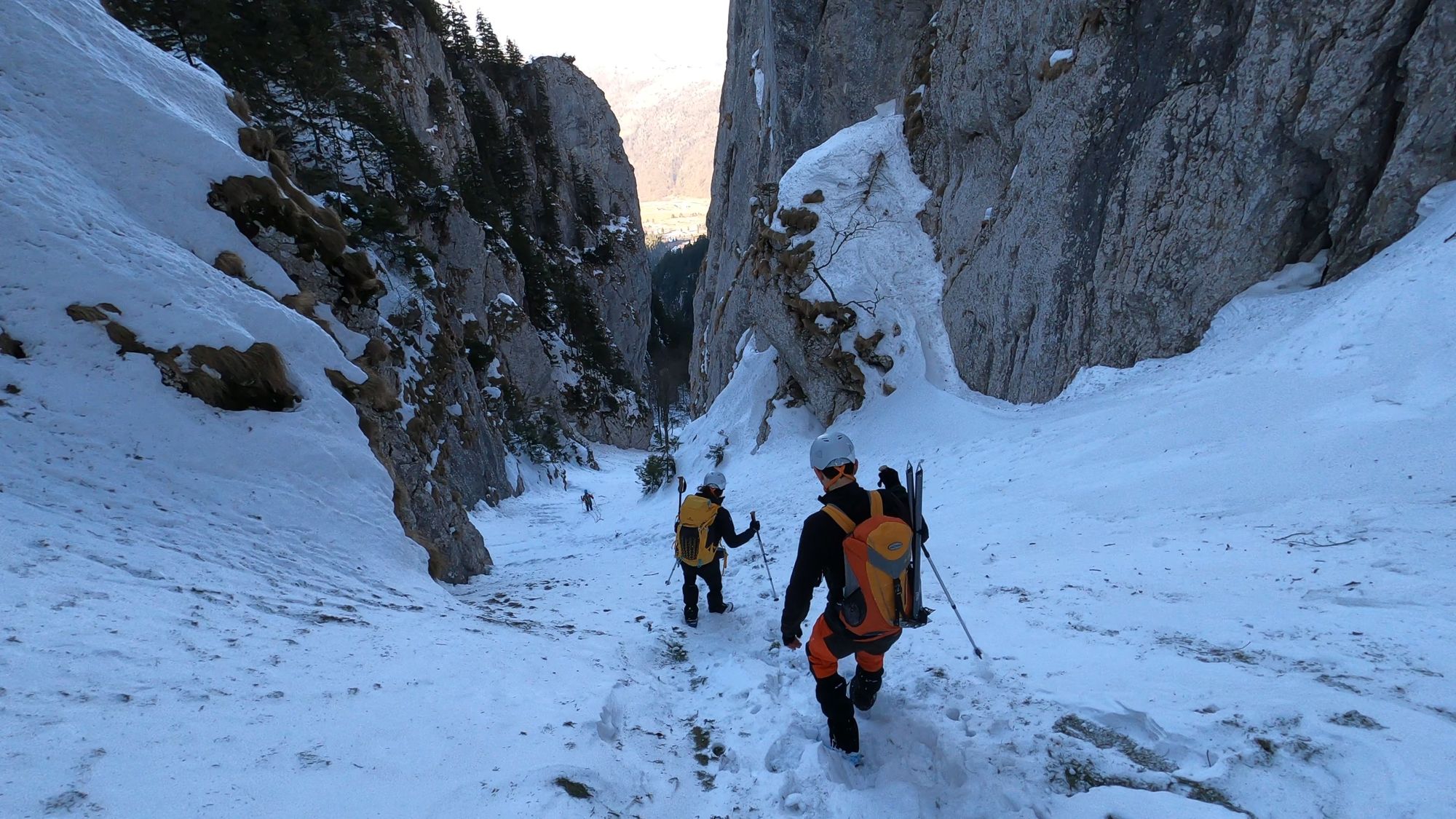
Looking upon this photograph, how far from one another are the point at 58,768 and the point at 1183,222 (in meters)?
12.8

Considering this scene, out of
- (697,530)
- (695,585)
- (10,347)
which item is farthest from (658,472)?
(10,347)

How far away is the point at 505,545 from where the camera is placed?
16797mm

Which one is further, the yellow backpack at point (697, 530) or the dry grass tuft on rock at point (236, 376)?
the yellow backpack at point (697, 530)

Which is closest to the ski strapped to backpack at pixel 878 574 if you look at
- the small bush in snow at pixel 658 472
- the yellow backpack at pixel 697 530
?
the yellow backpack at pixel 697 530

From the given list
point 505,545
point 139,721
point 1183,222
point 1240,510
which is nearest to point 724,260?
point 505,545

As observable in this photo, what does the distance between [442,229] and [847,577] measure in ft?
116

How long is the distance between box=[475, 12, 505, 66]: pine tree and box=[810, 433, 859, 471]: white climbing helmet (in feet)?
209

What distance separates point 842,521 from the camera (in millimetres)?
3445

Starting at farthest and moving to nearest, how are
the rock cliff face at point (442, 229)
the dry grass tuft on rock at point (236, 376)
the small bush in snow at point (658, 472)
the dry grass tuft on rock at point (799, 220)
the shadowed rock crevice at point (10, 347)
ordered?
the small bush in snow at point (658, 472) → the dry grass tuft on rock at point (799, 220) → the rock cliff face at point (442, 229) → the dry grass tuft on rock at point (236, 376) → the shadowed rock crevice at point (10, 347)

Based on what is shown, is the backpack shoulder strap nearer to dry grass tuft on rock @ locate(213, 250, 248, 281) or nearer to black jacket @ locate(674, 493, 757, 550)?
black jacket @ locate(674, 493, 757, 550)

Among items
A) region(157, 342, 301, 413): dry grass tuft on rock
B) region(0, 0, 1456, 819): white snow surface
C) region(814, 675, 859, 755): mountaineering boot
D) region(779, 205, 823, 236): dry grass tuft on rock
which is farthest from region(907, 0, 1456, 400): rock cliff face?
region(157, 342, 301, 413): dry grass tuft on rock

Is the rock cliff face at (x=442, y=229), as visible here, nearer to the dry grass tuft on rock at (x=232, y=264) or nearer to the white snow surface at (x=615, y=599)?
the dry grass tuft on rock at (x=232, y=264)

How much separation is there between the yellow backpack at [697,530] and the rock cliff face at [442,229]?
3.52 m

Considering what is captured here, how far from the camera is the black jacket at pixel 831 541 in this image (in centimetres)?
348
